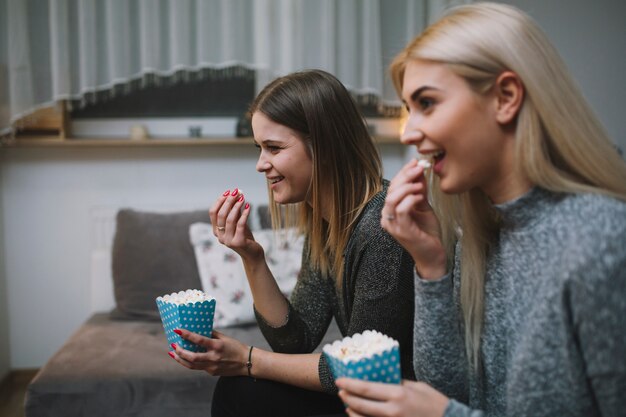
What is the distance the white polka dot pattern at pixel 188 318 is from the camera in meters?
1.26

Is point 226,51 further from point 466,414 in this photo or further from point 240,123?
point 466,414

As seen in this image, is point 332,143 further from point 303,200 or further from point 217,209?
point 217,209

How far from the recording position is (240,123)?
2971 millimetres

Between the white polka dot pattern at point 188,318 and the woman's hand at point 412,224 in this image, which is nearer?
the woman's hand at point 412,224

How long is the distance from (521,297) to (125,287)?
1953 mm

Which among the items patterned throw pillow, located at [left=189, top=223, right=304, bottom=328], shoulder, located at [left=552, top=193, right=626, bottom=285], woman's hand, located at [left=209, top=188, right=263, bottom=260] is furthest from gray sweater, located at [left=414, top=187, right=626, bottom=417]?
patterned throw pillow, located at [left=189, top=223, right=304, bottom=328]

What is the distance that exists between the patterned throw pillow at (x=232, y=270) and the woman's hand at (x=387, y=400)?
1541 millimetres

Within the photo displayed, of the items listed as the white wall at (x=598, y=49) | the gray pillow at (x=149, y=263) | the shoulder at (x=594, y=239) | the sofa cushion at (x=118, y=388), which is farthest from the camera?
the white wall at (x=598, y=49)

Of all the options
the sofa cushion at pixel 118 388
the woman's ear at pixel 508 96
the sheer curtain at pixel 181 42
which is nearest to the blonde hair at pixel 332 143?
the woman's ear at pixel 508 96

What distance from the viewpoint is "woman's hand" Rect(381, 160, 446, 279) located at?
0.96 metres

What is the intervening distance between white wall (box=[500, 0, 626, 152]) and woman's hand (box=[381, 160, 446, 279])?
8.07ft

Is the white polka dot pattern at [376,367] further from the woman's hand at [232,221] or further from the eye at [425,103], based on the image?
the woman's hand at [232,221]

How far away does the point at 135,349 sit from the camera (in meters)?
2.23

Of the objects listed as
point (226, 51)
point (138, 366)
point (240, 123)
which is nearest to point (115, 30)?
point (226, 51)
